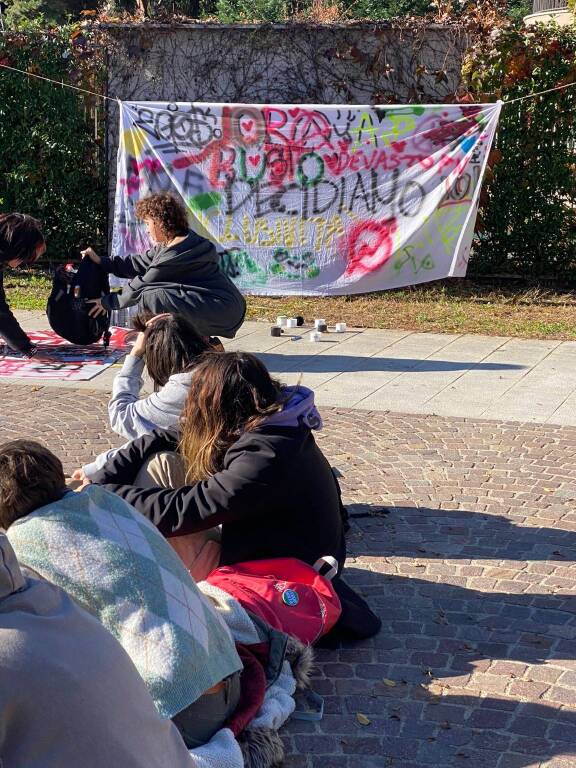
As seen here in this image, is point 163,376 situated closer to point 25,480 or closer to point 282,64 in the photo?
point 25,480

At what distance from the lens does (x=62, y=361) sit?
9047mm

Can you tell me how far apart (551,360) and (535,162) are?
378cm

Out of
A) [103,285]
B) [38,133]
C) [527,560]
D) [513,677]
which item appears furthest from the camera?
[38,133]

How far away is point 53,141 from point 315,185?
10.9 ft

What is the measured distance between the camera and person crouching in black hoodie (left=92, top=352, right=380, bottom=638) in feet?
12.9

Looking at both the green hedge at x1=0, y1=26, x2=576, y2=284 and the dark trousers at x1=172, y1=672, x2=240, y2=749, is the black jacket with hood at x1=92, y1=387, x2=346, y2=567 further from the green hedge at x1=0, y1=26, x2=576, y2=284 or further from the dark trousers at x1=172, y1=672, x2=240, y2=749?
the green hedge at x1=0, y1=26, x2=576, y2=284

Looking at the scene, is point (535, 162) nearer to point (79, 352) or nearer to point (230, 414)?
point (79, 352)

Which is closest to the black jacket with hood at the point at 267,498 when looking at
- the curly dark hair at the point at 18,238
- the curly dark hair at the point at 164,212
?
the curly dark hair at the point at 164,212

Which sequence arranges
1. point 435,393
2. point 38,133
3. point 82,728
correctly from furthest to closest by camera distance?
point 38,133 → point 435,393 → point 82,728

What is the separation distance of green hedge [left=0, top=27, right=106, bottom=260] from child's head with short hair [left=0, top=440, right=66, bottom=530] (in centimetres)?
1034

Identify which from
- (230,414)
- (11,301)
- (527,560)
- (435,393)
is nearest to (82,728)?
(230,414)

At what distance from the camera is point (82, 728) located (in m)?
1.93

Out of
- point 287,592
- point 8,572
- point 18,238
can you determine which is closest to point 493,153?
point 18,238

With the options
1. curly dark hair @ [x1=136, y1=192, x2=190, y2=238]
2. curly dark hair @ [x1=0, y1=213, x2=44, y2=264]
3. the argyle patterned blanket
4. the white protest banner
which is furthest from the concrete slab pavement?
the argyle patterned blanket
